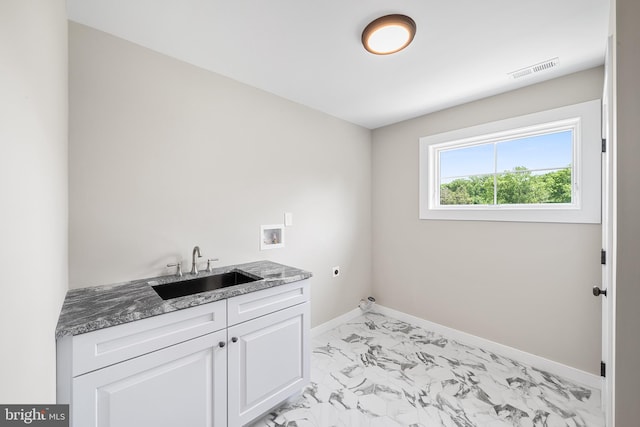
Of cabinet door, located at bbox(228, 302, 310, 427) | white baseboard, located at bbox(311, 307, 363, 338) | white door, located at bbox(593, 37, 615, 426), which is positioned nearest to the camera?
white door, located at bbox(593, 37, 615, 426)

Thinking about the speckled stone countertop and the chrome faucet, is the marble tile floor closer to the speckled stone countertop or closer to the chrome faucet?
the speckled stone countertop

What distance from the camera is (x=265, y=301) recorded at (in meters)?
1.60

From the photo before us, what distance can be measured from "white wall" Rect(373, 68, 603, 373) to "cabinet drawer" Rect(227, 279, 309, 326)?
5.35 ft

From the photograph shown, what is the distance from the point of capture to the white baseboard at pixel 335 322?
2.70 m

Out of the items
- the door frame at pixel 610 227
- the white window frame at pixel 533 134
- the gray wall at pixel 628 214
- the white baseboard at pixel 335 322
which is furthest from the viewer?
the white baseboard at pixel 335 322

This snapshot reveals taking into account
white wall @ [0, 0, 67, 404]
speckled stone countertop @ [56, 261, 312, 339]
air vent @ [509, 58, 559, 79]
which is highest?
air vent @ [509, 58, 559, 79]

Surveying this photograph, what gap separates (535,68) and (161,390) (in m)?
3.07

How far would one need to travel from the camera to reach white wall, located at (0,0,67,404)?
455 mm

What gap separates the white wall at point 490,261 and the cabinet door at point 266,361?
1634mm

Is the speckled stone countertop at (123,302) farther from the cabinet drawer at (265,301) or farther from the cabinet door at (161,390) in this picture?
the cabinet door at (161,390)

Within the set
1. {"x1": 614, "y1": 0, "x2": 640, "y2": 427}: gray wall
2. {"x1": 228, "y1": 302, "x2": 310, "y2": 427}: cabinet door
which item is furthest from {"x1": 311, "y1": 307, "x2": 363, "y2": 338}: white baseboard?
{"x1": 614, "y1": 0, "x2": 640, "y2": 427}: gray wall

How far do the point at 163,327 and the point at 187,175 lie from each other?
3.40ft

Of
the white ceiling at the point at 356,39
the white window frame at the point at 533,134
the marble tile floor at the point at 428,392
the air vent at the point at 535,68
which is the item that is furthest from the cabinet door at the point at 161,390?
the air vent at the point at 535,68

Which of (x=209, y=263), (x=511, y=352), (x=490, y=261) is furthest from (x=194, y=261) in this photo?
(x=511, y=352)
